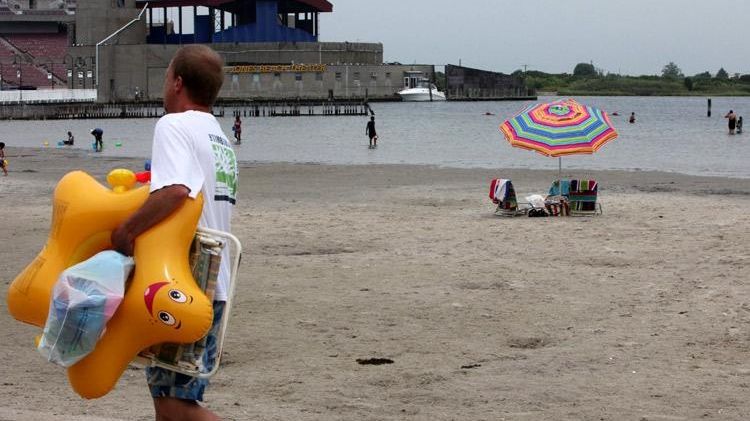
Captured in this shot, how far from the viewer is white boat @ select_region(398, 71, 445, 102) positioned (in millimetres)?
135375

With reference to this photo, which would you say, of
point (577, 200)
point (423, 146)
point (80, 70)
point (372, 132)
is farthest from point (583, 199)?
point (80, 70)

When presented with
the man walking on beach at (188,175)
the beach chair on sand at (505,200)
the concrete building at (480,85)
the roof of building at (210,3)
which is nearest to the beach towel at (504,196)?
the beach chair on sand at (505,200)

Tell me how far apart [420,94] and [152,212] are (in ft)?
445

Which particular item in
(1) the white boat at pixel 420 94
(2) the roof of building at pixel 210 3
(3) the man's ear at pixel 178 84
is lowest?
(3) the man's ear at pixel 178 84

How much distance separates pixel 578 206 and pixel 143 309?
13623mm

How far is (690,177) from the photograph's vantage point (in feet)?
101

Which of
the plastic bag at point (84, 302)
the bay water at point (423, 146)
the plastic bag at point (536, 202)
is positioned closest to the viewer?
the plastic bag at point (84, 302)

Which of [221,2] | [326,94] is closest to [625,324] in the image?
[221,2]

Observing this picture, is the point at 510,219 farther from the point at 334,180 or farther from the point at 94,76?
the point at 94,76

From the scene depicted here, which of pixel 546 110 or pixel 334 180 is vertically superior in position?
pixel 546 110

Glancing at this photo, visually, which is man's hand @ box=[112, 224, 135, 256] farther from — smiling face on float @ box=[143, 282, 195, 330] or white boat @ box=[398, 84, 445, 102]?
white boat @ box=[398, 84, 445, 102]

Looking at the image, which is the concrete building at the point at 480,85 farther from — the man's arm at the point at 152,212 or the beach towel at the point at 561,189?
the man's arm at the point at 152,212

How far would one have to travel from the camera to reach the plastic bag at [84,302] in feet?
12.5

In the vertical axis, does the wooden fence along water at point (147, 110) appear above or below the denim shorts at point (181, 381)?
above
